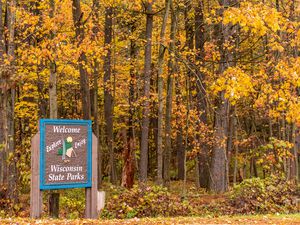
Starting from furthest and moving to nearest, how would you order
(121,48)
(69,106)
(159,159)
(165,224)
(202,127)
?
(69,106) → (121,48) → (202,127) → (159,159) → (165,224)

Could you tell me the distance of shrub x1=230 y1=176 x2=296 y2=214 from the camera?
12680 mm

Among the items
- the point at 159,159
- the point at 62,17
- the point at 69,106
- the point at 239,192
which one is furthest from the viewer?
the point at 69,106

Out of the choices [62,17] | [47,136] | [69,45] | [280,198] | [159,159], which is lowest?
[280,198]

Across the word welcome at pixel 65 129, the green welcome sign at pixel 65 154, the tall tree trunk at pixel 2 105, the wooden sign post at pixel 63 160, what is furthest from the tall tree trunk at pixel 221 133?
the word welcome at pixel 65 129

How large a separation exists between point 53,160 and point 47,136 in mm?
500

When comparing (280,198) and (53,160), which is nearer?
(53,160)

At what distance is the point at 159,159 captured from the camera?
51.0 ft

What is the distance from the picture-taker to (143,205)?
11.9 metres

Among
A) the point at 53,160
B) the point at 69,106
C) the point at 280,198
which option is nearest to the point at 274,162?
the point at 280,198

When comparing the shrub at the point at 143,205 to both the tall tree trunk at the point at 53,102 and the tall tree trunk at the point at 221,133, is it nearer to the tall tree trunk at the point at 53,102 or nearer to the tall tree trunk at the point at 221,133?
the tall tree trunk at the point at 53,102

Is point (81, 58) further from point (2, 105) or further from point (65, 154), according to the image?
point (65, 154)

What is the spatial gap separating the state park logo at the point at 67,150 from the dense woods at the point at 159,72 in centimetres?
247

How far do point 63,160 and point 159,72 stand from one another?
268 inches

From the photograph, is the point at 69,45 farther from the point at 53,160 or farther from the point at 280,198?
the point at 280,198
